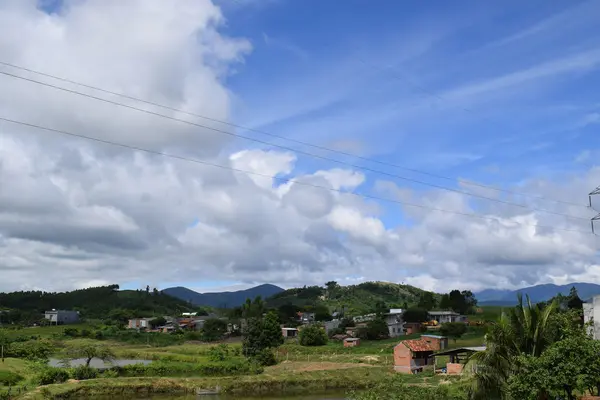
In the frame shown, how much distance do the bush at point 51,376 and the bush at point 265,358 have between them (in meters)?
21.5

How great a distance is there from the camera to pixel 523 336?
2252 cm

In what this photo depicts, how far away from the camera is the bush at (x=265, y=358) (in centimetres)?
5956

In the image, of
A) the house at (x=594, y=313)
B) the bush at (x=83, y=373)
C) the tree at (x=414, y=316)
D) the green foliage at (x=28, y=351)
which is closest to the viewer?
the house at (x=594, y=313)

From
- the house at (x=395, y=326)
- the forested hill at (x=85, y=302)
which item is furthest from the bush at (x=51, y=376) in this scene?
the forested hill at (x=85, y=302)

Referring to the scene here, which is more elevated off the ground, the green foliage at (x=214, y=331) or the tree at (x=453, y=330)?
the tree at (x=453, y=330)

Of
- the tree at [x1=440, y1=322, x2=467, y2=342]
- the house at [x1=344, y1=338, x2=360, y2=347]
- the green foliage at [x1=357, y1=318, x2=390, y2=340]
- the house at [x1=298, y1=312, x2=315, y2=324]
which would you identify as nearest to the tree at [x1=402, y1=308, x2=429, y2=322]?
the green foliage at [x1=357, y1=318, x2=390, y2=340]

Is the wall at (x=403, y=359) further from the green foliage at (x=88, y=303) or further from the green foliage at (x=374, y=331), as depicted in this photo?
the green foliage at (x=88, y=303)

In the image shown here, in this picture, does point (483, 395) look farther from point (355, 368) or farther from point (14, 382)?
point (14, 382)

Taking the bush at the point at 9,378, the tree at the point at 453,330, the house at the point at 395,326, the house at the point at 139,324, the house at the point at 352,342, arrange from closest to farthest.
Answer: the bush at the point at 9,378 → the tree at the point at 453,330 → the house at the point at 352,342 → the house at the point at 395,326 → the house at the point at 139,324

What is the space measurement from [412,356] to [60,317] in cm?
10919

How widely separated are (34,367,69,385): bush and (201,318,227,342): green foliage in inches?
2056

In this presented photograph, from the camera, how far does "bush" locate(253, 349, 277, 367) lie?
59562 mm

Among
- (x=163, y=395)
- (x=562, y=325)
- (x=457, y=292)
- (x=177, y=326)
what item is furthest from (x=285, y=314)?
(x=562, y=325)

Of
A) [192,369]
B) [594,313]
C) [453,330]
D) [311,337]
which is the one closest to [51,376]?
[192,369]
